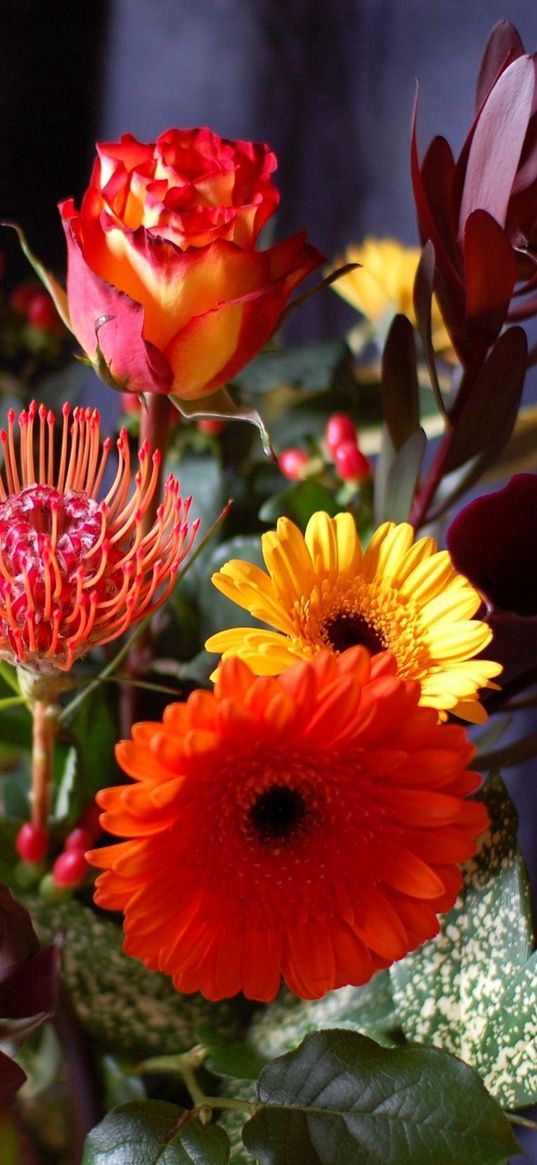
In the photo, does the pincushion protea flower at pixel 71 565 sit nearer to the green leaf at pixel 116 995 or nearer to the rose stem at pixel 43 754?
the rose stem at pixel 43 754

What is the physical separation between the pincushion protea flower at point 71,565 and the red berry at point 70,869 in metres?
0.10

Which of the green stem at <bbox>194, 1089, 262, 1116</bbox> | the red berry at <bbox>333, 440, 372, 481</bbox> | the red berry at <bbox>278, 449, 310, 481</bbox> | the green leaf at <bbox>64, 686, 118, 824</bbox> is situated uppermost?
the red berry at <bbox>333, 440, 372, 481</bbox>

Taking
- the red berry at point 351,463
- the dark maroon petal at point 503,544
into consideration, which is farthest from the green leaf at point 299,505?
the dark maroon petal at point 503,544

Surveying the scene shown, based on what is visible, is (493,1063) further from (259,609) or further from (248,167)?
(248,167)

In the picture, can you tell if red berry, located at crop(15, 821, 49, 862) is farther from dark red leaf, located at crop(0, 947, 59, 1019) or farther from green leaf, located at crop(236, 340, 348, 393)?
green leaf, located at crop(236, 340, 348, 393)

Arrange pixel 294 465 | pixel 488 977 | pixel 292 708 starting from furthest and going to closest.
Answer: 1. pixel 294 465
2. pixel 488 977
3. pixel 292 708

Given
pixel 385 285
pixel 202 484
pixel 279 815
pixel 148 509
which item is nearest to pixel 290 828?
pixel 279 815

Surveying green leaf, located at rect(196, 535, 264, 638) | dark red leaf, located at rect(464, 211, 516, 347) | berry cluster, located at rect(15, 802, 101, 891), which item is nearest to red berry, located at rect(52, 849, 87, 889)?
berry cluster, located at rect(15, 802, 101, 891)

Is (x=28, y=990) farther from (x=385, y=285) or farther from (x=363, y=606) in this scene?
(x=385, y=285)

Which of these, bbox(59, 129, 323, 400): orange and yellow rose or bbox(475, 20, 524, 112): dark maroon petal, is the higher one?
bbox(475, 20, 524, 112): dark maroon petal

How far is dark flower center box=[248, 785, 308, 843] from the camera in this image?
0.30m

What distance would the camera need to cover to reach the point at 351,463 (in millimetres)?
410

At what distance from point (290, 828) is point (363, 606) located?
0.07 m

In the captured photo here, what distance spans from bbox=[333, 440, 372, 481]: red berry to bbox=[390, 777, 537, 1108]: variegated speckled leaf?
0.14m
